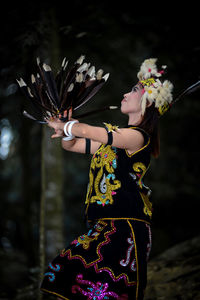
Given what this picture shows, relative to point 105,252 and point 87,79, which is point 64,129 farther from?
point 105,252

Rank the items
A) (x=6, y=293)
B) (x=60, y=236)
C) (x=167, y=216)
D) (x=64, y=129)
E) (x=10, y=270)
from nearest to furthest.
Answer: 1. (x=64, y=129)
2. (x=60, y=236)
3. (x=6, y=293)
4. (x=10, y=270)
5. (x=167, y=216)

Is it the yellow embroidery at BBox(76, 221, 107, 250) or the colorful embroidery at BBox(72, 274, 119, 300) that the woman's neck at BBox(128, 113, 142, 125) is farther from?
the colorful embroidery at BBox(72, 274, 119, 300)

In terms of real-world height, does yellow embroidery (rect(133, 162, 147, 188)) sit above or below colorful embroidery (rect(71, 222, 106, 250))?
above

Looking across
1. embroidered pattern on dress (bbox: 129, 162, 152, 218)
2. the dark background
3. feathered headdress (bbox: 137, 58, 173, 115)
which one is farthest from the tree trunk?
feathered headdress (bbox: 137, 58, 173, 115)

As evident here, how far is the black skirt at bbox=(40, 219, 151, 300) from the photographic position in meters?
2.27

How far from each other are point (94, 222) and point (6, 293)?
10.7 feet

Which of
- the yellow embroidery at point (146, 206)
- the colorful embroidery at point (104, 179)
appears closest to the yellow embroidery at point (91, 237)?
the colorful embroidery at point (104, 179)

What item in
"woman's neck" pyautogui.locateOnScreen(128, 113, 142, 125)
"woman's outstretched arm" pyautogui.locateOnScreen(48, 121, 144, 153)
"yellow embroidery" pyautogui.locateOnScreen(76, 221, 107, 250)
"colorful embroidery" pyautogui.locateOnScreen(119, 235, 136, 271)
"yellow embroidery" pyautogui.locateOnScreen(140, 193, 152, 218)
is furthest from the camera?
"woman's neck" pyautogui.locateOnScreen(128, 113, 142, 125)

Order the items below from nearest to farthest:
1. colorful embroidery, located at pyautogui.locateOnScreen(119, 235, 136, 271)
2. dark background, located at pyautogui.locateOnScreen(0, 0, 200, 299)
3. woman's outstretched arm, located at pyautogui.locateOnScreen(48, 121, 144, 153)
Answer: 1. woman's outstretched arm, located at pyautogui.locateOnScreen(48, 121, 144, 153)
2. colorful embroidery, located at pyautogui.locateOnScreen(119, 235, 136, 271)
3. dark background, located at pyautogui.locateOnScreen(0, 0, 200, 299)

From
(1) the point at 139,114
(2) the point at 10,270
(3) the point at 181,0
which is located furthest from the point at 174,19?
(2) the point at 10,270

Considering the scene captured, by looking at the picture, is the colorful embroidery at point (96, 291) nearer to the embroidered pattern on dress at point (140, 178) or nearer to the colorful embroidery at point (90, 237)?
the colorful embroidery at point (90, 237)

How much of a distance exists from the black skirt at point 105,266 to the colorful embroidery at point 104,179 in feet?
0.70

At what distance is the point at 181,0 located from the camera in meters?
5.02

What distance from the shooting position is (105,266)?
2303 mm
